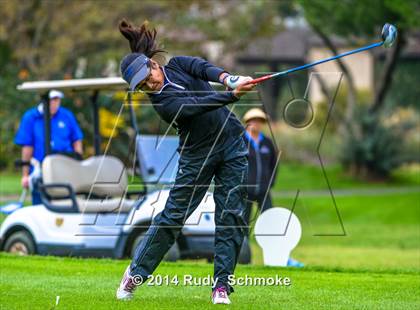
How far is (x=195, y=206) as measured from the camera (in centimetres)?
686

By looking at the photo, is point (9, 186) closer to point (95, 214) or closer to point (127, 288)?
point (95, 214)

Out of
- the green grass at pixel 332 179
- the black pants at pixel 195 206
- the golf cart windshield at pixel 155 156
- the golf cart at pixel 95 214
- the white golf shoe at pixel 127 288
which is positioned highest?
the green grass at pixel 332 179

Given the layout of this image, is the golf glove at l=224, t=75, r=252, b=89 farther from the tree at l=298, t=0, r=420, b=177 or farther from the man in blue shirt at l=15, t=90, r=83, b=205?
the tree at l=298, t=0, r=420, b=177

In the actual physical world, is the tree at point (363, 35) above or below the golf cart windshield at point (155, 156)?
above

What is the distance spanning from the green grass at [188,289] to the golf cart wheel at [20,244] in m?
1.50

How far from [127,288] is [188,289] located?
94cm

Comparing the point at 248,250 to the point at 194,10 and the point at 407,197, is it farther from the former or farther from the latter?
the point at 194,10

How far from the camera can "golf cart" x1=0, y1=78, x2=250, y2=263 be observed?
432 inches

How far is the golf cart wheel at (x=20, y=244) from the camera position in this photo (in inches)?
444

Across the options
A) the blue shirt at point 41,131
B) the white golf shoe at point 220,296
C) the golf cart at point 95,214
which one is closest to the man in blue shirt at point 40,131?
the blue shirt at point 41,131

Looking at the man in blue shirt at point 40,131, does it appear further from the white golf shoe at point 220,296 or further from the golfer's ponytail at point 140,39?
the white golf shoe at point 220,296

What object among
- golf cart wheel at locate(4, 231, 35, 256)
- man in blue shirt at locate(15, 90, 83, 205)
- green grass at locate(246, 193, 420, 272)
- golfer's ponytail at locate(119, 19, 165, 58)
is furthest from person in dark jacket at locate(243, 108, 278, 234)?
golfer's ponytail at locate(119, 19, 165, 58)

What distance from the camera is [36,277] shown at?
8.37m

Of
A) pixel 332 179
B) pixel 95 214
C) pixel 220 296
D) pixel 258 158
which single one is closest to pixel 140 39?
pixel 220 296
